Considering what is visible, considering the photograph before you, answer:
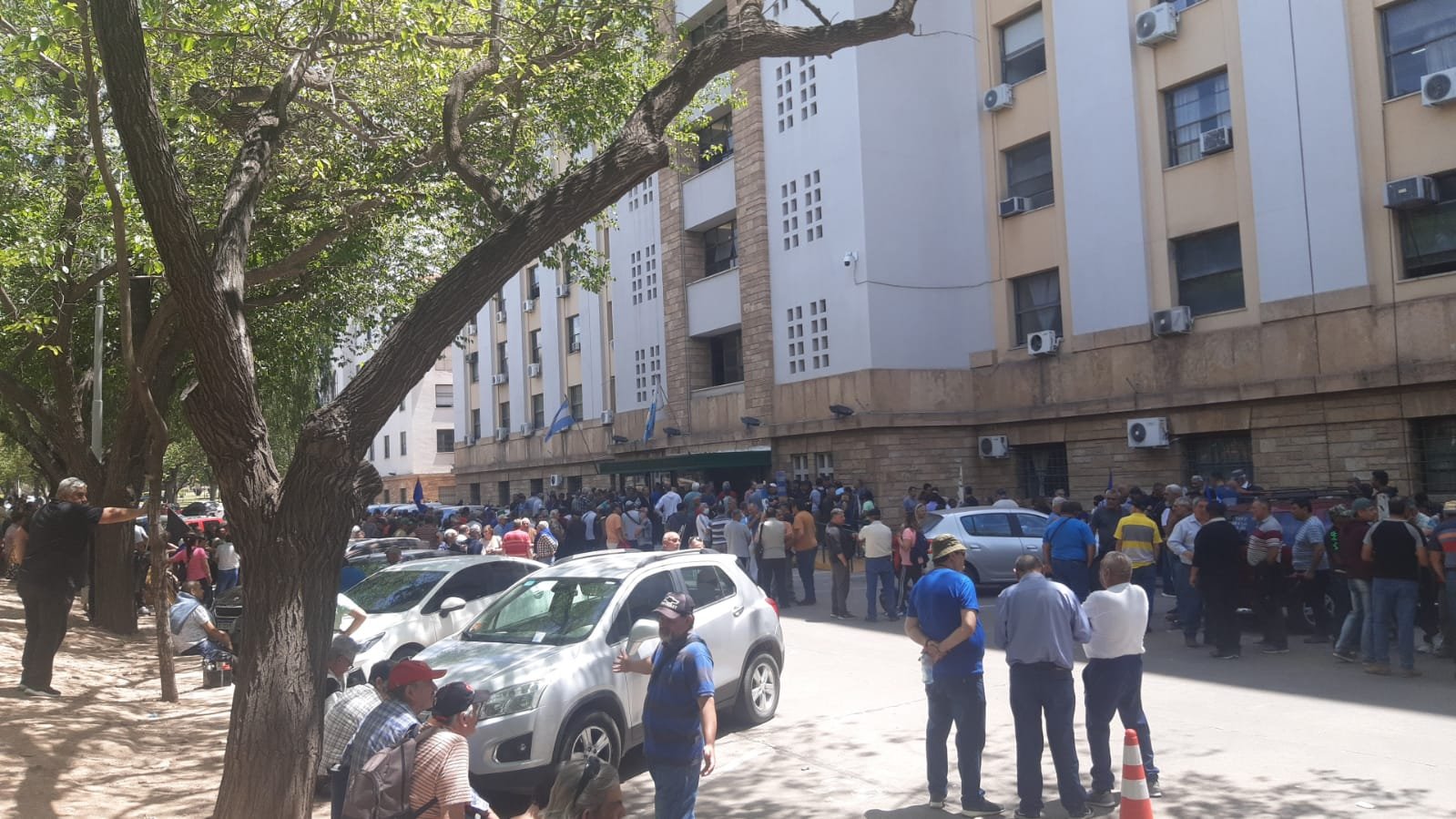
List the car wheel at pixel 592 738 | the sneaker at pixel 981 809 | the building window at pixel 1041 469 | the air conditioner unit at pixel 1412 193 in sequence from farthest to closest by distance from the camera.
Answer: the building window at pixel 1041 469
the air conditioner unit at pixel 1412 193
the car wheel at pixel 592 738
the sneaker at pixel 981 809

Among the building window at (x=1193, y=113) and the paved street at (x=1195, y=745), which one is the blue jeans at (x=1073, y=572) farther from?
the building window at (x=1193, y=113)

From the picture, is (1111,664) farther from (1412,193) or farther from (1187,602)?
(1412,193)

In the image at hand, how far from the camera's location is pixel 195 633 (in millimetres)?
12094

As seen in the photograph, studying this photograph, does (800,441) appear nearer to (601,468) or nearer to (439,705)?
(601,468)

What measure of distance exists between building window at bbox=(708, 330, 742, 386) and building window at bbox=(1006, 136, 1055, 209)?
868 centimetres

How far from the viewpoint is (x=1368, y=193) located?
18.0 meters

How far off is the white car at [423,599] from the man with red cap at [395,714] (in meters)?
5.28

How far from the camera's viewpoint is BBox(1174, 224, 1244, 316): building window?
2025 cm

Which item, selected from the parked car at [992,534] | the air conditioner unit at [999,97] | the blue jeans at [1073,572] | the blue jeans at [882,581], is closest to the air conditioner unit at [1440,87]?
the parked car at [992,534]

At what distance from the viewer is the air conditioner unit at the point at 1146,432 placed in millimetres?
20622

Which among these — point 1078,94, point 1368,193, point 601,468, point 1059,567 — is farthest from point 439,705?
point 601,468

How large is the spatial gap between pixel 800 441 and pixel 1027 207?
7431 millimetres

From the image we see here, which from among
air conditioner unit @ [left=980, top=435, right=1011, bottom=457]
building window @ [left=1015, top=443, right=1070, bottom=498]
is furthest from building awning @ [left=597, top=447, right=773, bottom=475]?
building window @ [left=1015, top=443, right=1070, bottom=498]

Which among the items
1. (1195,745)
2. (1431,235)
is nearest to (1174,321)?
(1431,235)
